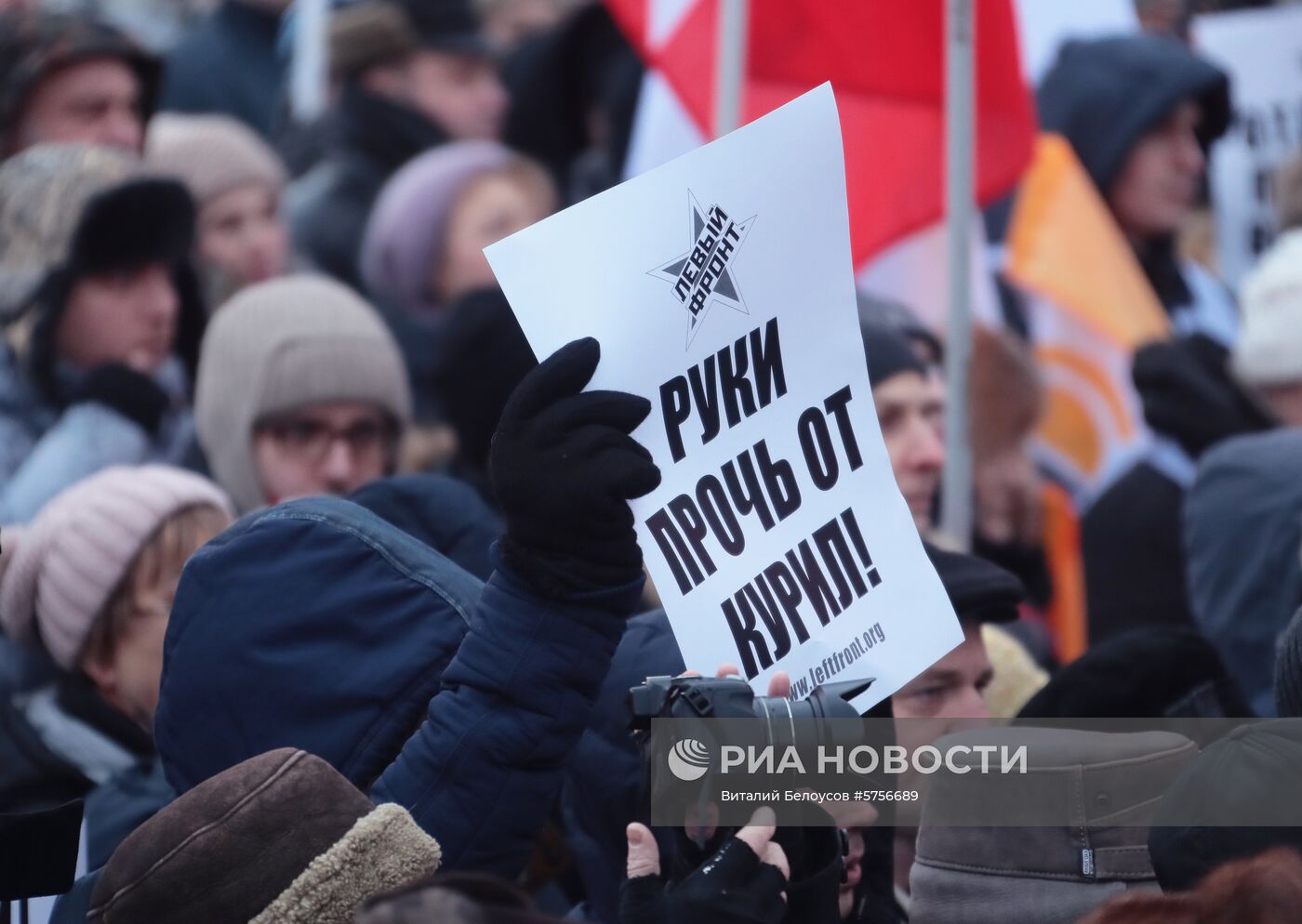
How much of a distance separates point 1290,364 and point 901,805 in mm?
2410

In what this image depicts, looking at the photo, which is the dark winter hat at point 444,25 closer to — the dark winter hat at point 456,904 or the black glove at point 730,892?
the black glove at point 730,892

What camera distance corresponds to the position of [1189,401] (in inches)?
201

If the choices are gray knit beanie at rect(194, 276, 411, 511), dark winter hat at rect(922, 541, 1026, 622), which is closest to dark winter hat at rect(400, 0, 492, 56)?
gray knit beanie at rect(194, 276, 411, 511)

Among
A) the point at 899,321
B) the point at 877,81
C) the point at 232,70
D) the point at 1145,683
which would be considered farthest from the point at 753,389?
the point at 232,70

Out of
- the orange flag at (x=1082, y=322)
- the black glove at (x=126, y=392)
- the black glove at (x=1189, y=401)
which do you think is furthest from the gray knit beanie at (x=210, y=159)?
the black glove at (x=1189, y=401)

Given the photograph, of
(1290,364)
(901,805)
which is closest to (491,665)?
(901,805)

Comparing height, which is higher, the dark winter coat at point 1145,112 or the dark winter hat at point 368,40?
the dark winter hat at point 368,40

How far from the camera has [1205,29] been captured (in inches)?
259

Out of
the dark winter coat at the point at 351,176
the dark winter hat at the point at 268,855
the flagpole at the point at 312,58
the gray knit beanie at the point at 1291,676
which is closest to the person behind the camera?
the dark winter hat at the point at 268,855

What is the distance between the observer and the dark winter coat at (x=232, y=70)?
24.1ft

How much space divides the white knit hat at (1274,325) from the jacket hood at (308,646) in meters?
2.91

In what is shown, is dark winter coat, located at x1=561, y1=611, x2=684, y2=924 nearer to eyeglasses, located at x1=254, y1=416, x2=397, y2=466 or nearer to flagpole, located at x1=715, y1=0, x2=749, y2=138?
eyeglasses, located at x1=254, y1=416, x2=397, y2=466

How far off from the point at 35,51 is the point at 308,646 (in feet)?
11.0

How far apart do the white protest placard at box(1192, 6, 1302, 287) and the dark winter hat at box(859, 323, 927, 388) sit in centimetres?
271
